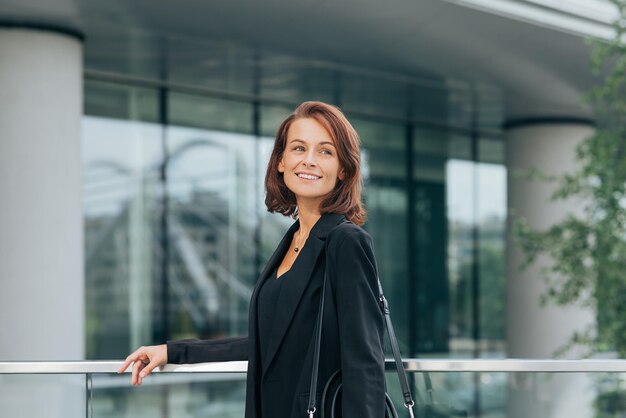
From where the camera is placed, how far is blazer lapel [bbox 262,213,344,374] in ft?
8.05

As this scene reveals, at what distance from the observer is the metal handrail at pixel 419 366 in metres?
3.25

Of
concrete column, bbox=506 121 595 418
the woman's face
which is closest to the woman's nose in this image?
the woman's face

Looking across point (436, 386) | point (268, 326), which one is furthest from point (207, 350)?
point (436, 386)

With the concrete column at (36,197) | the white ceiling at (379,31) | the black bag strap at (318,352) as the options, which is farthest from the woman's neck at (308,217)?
the concrete column at (36,197)

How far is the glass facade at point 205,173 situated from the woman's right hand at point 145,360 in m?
6.45

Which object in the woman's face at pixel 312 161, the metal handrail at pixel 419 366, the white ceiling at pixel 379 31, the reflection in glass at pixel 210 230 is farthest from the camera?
the reflection in glass at pixel 210 230

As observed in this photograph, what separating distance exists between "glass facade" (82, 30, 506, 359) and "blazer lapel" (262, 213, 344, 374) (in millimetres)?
6851

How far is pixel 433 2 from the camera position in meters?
7.78

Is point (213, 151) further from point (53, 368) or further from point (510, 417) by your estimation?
point (53, 368)

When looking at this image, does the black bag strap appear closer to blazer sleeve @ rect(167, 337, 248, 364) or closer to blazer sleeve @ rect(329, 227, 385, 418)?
blazer sleeve @ rect(329, 227, 385, 418)

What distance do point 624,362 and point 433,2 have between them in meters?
4.78

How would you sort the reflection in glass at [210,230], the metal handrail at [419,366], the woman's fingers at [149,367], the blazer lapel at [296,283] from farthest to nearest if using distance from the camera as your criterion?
1. the reflection in glass at [210,230]
2. the metal handrail at [419,366]
3. the woman's fingers at [149,367]
4. the blazer lapel at [296,283]

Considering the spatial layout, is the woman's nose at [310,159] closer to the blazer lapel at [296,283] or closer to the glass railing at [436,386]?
the blazer lapel at [296,283]

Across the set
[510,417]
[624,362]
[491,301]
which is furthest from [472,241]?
[624,362]
